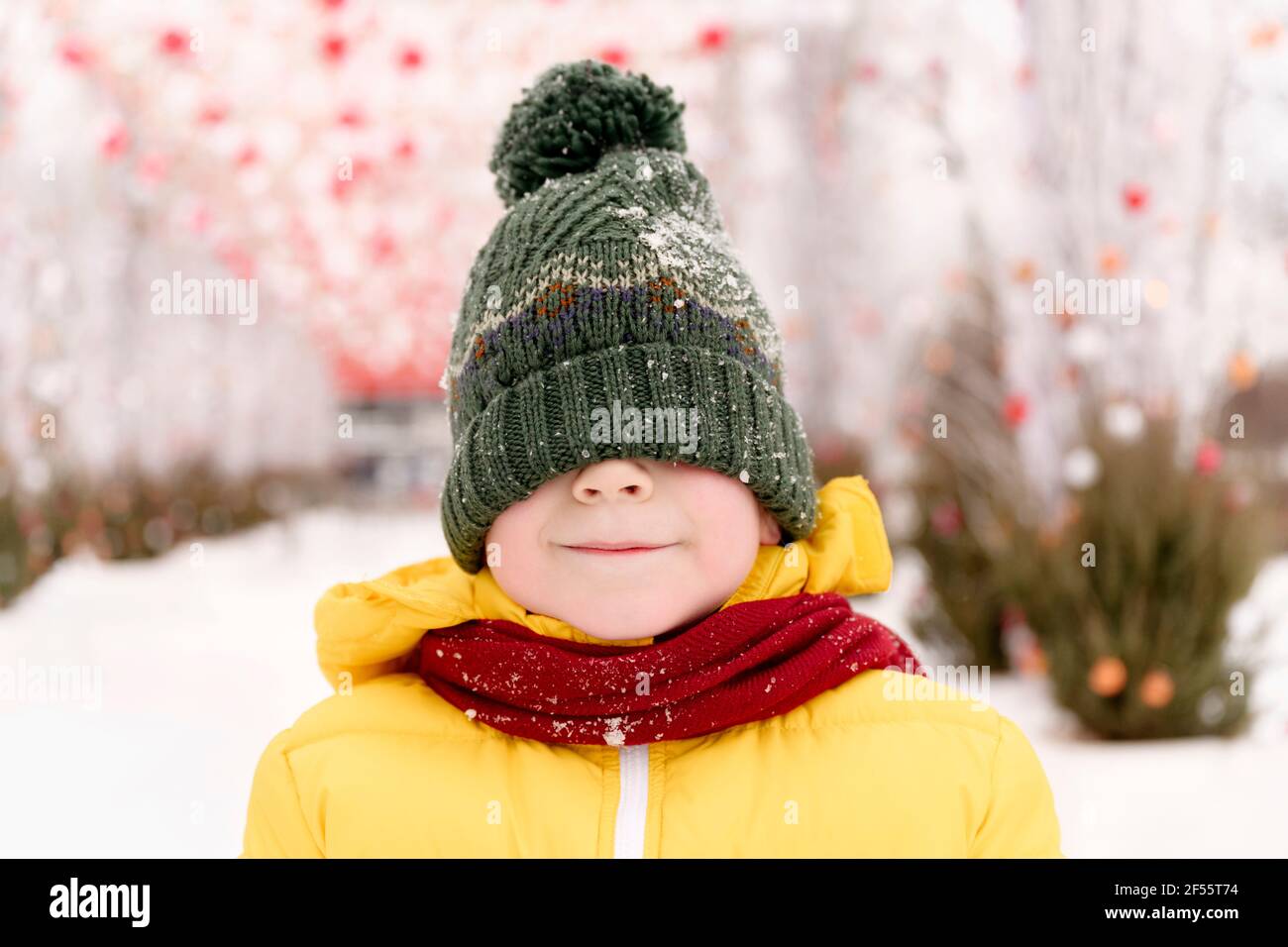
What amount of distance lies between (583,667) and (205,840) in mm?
2147

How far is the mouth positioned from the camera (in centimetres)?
133

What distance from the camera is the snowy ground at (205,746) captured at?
3.00 m

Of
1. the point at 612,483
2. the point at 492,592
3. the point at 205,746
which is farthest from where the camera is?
the point at 205,746

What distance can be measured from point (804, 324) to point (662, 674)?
340 inches

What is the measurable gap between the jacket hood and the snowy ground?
1.68 meters

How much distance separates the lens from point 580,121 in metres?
1.54

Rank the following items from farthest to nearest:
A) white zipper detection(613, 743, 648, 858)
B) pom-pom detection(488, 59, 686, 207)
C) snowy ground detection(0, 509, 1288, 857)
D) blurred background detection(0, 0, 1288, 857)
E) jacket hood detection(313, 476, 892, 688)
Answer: blurred background detection(0, 0, 1288, 857) < snowy ground detection(0, 509, 1288, 857) < pom-pom detection(488, 59, 686, 207) < jacket hood detection(313, 476, 892, 688) < white zipper detection(613, 743, 648, 858)

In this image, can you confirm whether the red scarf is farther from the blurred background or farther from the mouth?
the blurred background

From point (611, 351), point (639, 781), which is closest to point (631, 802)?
point (639, 781)

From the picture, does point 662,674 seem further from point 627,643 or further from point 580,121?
point 580,121

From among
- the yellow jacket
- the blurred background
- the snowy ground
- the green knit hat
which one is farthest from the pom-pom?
the snowy ground

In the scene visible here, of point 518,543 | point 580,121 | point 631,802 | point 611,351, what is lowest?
point 631,802

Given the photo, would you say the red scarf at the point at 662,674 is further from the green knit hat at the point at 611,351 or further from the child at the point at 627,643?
the green knit hat at the point at 611,351
